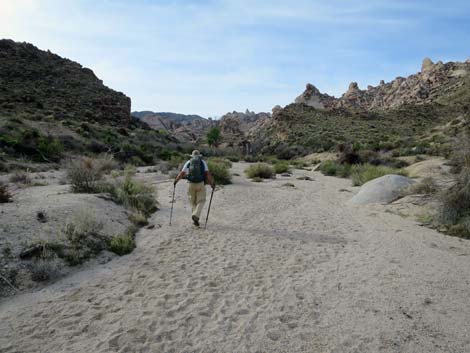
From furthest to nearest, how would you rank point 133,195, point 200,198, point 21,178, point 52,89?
point 52,89
point 21,178
point 133,195
point 200,198

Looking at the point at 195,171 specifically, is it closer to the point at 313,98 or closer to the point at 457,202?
the point at 457,202

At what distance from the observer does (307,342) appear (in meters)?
3.65

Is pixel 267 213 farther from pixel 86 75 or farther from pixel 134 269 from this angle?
pixel 86 75

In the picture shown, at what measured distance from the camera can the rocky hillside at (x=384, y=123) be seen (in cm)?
3284

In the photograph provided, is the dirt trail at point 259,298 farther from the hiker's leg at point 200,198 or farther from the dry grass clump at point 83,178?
the dry grass clump at point 83,178

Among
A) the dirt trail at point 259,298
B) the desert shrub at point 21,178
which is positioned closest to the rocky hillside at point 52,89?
the desert shrub at point 21,178

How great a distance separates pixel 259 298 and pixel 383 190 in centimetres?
860

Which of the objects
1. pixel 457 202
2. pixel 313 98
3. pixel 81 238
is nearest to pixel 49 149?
pixel 81 238

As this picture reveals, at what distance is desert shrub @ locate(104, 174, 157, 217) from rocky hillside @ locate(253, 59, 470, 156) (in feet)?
63.9

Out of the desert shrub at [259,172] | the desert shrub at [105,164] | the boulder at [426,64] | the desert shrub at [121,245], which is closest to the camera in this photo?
the desert shrub at [121,245]

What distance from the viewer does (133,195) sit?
33.0 feet

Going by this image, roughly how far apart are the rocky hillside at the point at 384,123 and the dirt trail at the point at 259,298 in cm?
1841

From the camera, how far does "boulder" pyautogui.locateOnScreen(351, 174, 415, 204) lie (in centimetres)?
1111

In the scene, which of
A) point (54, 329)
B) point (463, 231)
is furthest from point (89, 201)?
point (463, 231)
